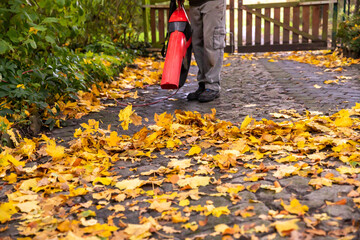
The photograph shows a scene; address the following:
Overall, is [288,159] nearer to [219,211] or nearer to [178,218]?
[219,211]

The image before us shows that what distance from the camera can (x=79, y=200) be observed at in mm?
2098

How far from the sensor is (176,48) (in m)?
4.21

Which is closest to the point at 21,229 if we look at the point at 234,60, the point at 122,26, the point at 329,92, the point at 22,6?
the point at 22,6

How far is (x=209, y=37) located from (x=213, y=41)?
0.06m

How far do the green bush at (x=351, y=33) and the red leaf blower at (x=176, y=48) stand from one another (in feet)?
12.3

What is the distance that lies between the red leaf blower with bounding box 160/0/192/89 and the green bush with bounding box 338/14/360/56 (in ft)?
12.3

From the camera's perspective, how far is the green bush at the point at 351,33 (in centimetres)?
678

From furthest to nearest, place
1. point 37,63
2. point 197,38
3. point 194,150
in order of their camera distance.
→ point 197,38 → point 37,63 → point 194,150

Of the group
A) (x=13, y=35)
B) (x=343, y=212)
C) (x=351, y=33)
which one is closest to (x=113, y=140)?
(x=13, y=35)

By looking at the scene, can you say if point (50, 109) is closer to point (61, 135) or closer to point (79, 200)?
point (61, 135)

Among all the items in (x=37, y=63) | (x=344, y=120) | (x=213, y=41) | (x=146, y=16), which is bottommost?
(x=344, y=120)

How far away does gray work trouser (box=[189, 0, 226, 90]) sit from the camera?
4.24m

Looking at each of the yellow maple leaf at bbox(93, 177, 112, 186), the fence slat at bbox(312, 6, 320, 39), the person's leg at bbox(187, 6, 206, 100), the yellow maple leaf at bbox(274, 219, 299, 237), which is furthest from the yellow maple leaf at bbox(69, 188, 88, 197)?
the fence slat at bbox(312, 6, 320, 39)

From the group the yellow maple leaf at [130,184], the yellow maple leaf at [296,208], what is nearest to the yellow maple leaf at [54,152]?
the yellow maple leaf at [130,184]
